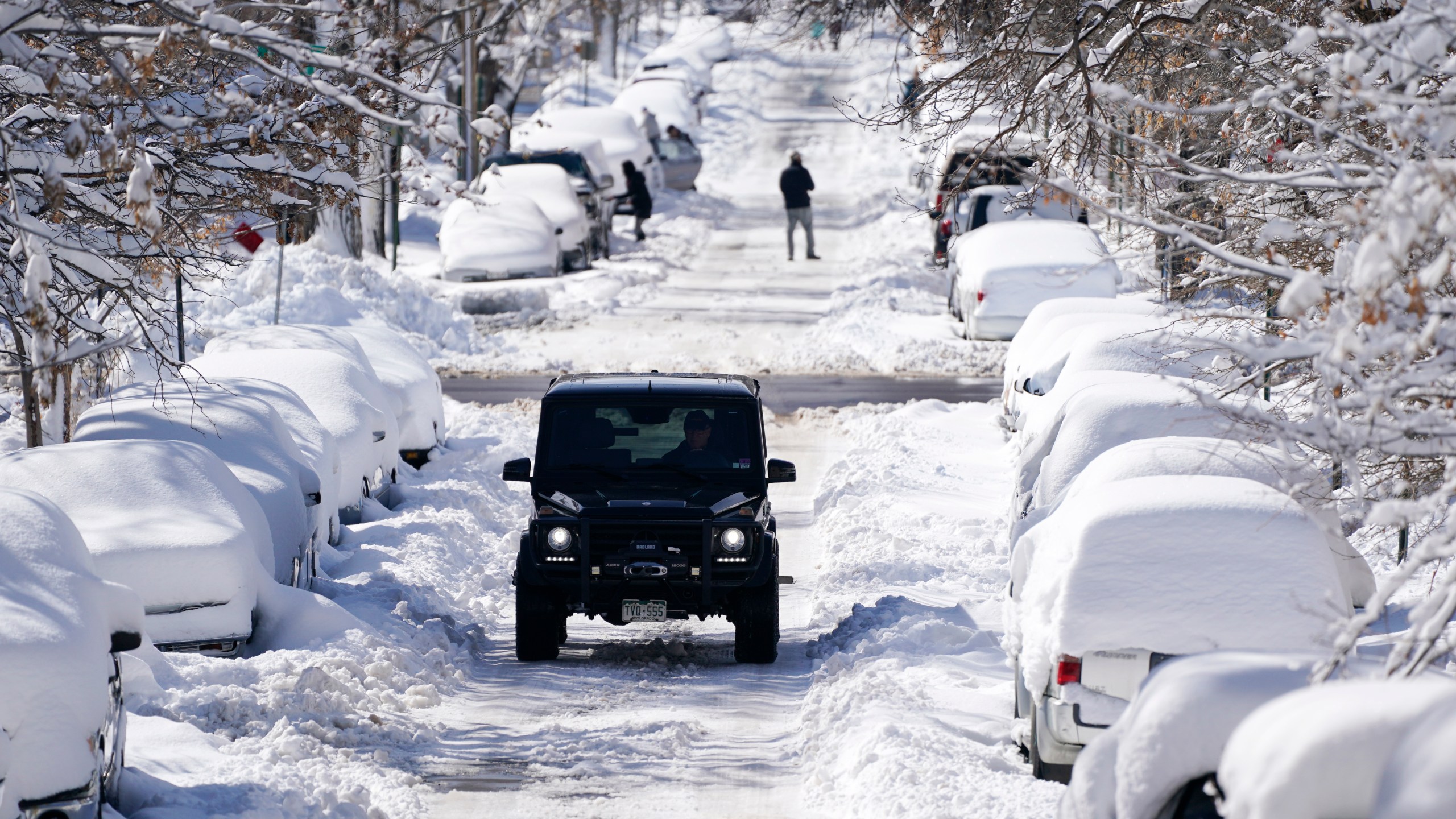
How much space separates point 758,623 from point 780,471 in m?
0.95

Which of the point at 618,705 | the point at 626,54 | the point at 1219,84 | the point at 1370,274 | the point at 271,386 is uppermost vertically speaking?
the point at 626,54

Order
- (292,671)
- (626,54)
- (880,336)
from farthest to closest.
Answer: (626,54), (880,336), (292,671)

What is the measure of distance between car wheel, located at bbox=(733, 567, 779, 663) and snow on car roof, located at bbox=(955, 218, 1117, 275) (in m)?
13.3

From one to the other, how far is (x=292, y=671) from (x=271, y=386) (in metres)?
4.08

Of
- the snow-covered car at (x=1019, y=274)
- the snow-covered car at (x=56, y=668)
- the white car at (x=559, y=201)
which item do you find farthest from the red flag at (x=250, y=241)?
the white car at (x=559, y=201)

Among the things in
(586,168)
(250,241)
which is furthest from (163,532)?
(586,168)

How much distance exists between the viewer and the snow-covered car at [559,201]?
3036 cm

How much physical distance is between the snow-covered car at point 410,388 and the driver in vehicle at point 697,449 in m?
5.80

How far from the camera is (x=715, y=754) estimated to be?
8555 mm

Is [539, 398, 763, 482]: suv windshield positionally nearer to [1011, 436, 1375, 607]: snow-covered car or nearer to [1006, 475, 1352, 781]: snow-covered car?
[1011, 436, 1375, 607]: snow-covered car

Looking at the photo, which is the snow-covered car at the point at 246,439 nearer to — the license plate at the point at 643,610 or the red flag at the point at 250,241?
the license plate at the point at 643,610

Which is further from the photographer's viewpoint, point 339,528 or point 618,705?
point 339,528

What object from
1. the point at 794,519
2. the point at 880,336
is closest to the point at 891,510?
the point at 794,519

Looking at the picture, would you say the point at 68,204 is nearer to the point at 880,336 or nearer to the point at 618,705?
the point at 618,705
